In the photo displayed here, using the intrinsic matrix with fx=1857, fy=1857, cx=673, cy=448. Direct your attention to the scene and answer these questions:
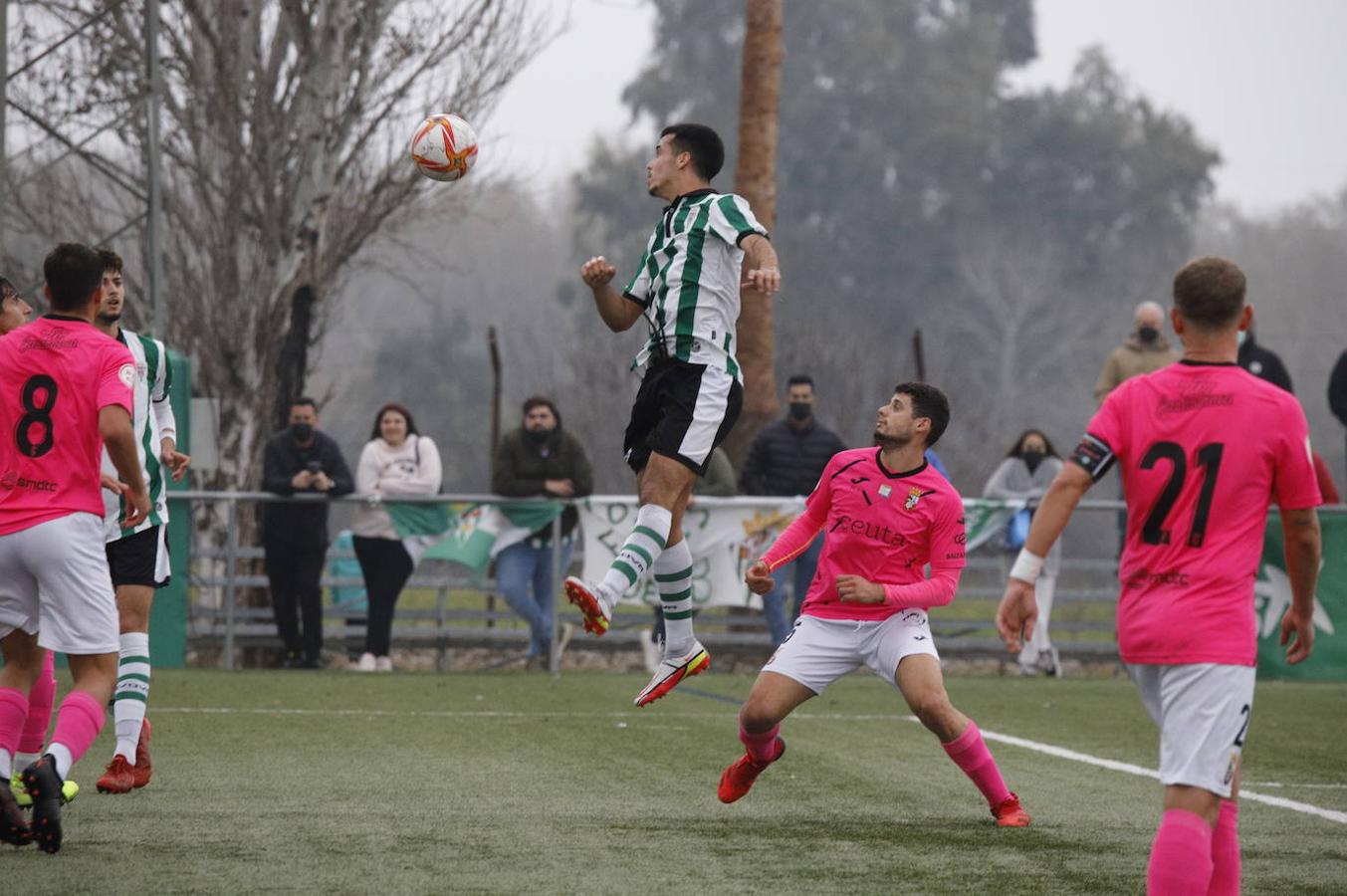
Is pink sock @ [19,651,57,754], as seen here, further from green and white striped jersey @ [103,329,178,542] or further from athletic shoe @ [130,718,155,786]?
green and white striped jersey @ [103,329,178,542]

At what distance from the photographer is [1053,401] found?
175 feet

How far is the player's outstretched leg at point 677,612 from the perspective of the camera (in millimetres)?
7797

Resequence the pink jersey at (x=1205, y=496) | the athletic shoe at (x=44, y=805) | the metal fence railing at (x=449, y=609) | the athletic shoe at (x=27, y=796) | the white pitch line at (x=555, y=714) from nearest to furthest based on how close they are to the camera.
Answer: the pink jersey at (x=1205, y=496) → the athletic shoe at (x=44, y=805) → the athletic shoe at (x=27, y=796) → the white pitch line at (x=555, y=714) → the metal fence railing at (x=449, y=609)

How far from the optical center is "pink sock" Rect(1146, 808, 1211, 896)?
14.3 feet

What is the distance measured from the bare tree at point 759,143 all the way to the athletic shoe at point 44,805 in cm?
1364

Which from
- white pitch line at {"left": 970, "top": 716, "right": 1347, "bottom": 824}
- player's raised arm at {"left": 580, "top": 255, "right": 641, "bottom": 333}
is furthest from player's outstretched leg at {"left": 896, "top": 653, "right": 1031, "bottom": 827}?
player's raised arm at {"left": 580, "top": 255, "right": 641, "bottom": 333}

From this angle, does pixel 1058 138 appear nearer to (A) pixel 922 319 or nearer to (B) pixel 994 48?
(B) pixel 994 48

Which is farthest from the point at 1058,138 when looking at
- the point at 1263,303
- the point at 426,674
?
the point at 426,674

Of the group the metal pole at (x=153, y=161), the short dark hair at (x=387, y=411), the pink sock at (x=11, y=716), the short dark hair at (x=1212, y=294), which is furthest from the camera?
the short dark hair at (x=387, y=411)

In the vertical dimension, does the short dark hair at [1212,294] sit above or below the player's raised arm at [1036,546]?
above

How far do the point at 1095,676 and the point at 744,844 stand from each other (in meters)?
10.2

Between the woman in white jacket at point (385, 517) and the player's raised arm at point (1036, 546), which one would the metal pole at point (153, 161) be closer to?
the woman in white jacket at point (385, 517)

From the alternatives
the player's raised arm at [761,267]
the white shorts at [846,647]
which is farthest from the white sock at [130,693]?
the player's raised arm at [761,267]

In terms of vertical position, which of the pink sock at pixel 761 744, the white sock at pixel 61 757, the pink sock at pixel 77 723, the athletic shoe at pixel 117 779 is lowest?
the athletic shoe at pixel 117 779
